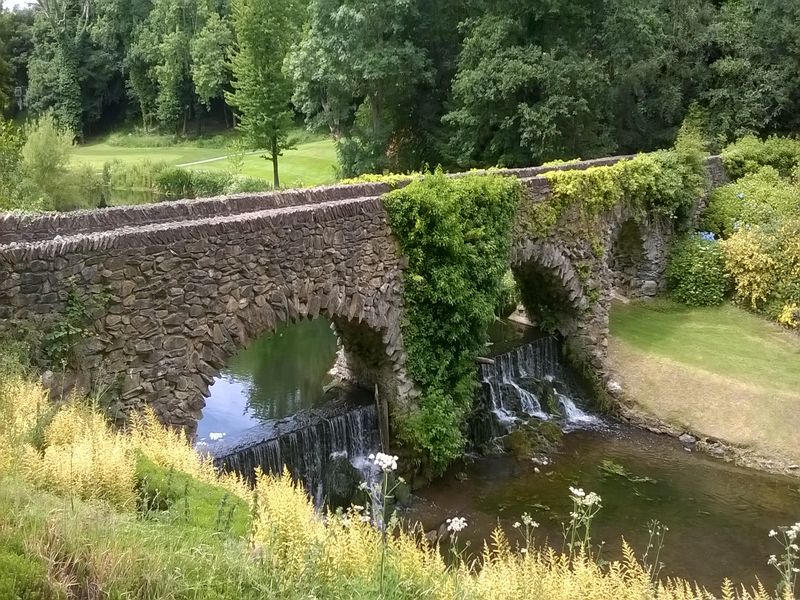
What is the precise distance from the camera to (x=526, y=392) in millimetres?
14305

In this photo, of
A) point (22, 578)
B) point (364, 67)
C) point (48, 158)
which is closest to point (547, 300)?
point (364, 67)

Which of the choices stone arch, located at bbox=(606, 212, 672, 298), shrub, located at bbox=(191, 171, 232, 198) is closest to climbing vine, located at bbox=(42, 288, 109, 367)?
stone arch, located at bbox=(606, 212, 672, 298)

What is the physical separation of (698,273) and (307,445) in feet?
39.7

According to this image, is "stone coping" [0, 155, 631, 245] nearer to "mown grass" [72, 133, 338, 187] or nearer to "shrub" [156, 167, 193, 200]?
"mown grass" [72, 133, 338, 187]

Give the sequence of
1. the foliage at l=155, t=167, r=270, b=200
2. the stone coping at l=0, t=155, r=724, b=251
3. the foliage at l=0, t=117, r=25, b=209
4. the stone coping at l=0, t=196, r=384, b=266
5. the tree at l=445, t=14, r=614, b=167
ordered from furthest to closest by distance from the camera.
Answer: the foliage at l=155, t=167, r=270, b=200
the tree at l=445, t=14, r=614, b=167
the foliage at l=0, t=117, r=25, b=209
the stone coping at l=0, t=155, r=724, b=251
the stone coping at l=0, t=196, r=384, b=266

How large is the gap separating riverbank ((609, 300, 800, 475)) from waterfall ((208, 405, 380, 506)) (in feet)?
19.3

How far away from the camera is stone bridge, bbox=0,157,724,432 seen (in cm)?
686

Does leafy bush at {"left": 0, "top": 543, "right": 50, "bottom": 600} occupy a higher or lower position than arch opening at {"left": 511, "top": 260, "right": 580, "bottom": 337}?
higher

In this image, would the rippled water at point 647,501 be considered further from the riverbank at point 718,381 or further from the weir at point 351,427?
the weir at point 351,427

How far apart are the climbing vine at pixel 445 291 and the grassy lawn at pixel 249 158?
18796mm

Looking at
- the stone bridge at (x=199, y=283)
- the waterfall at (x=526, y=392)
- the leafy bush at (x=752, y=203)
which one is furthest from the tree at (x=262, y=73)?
the stone bridge at (x=199, y=283)

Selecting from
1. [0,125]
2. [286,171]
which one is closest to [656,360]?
[0,125]

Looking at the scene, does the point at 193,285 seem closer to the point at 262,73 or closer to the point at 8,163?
the point at 8,163

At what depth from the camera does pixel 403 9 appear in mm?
24375
